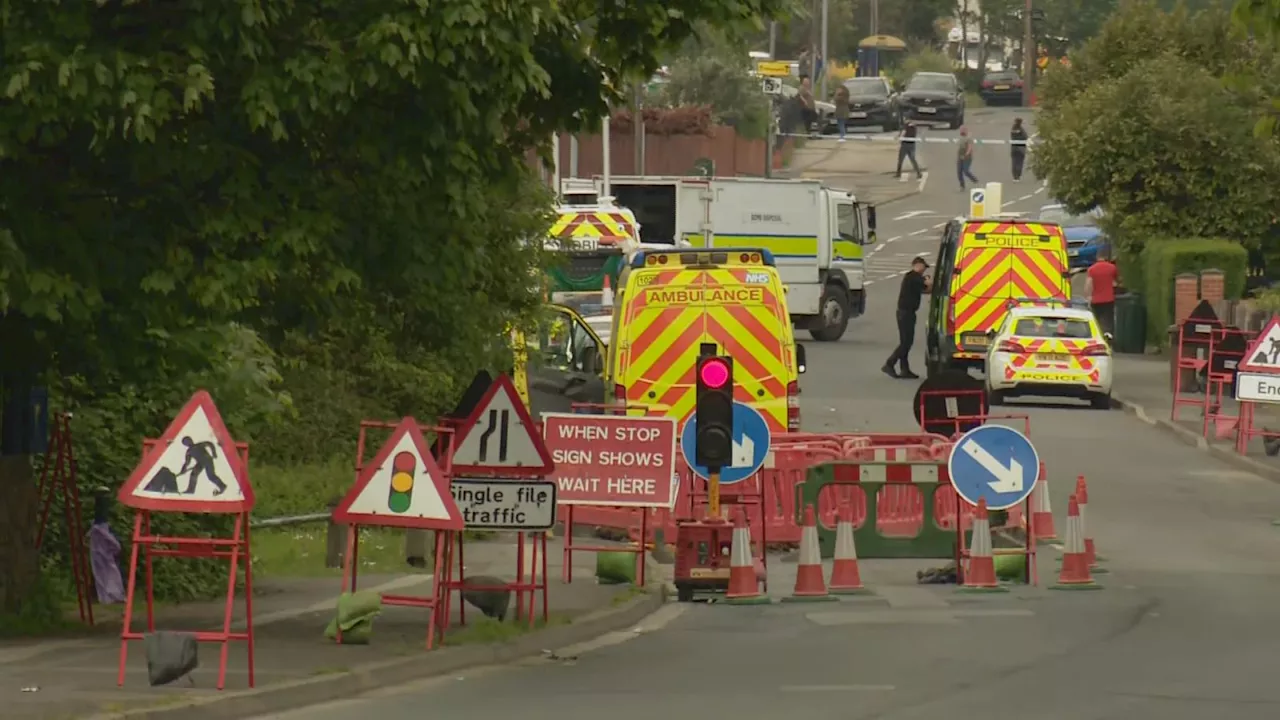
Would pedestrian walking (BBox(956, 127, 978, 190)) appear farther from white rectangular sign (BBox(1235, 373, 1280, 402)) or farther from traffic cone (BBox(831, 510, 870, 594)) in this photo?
traffic cone (BBox(831, 510, 870, 594))

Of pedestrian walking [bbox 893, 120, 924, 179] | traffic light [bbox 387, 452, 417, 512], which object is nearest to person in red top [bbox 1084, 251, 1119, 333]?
pedestrian walking [bbox 893, 120, 924, 179]

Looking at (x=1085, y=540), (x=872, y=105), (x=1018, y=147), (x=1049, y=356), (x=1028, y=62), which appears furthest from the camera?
(x=1028, y=62)

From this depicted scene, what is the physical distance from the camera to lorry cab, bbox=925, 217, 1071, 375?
36.9m

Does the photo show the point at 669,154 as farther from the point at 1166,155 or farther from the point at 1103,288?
the point at 1103,288

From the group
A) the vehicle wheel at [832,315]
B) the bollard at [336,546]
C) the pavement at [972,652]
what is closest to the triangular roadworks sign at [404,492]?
the pavement at [972,652]

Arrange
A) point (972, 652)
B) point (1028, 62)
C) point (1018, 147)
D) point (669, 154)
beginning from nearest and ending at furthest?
point (972, 652)
point (669, 154)
point (1018, 147)
point (1028, 62)

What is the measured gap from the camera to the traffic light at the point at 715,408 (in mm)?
16000

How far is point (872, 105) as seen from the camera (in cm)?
8088

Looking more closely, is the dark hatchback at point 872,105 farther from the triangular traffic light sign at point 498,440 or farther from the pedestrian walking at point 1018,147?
the triangular traffic light sign at point 498,440

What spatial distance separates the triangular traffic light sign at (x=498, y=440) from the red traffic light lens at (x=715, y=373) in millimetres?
1829

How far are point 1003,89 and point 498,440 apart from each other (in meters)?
80.1

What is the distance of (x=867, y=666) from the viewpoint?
13.5 m

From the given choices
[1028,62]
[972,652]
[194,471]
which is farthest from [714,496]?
[1028,62]

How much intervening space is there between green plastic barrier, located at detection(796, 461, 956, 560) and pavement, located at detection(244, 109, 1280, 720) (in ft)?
0.82
